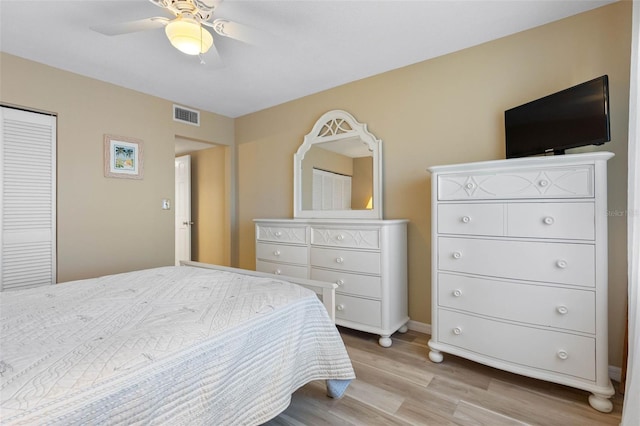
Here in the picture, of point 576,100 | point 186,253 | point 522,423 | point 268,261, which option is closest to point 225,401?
point 522,423

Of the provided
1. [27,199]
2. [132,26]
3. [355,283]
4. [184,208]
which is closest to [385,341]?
[355,283]

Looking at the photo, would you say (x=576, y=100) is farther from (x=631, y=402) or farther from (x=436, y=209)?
(x=631, y=402)

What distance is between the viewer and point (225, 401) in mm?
1027

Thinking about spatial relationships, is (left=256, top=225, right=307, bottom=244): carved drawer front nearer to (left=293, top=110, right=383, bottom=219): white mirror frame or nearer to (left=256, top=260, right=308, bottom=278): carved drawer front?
(left=256, top=260, right=308, bottom=278): carved drawer front

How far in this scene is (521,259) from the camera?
178 centimetres

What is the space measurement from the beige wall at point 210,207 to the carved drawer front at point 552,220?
11.4 feet

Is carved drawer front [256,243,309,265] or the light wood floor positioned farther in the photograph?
carved drawer front [256,243,309,265]

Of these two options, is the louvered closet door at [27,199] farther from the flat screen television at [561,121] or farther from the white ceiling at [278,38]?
the flat screen television at [561,121]

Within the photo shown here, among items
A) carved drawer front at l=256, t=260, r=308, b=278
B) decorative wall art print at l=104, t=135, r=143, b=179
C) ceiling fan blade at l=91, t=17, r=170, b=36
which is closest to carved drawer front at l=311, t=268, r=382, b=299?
carved drawer front at l=256, t=260, r=308, b=278

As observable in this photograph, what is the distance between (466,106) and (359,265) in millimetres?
1582

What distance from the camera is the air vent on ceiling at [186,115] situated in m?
3.54

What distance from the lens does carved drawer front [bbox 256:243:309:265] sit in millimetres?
2840

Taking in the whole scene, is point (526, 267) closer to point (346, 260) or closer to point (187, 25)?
point (346, 260)

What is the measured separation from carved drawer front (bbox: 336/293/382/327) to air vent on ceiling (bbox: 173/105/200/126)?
2.80m
